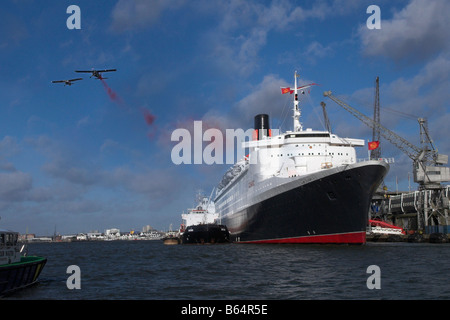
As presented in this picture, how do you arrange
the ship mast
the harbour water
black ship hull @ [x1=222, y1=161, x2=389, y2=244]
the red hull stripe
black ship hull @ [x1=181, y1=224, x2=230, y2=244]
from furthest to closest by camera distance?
1. black ship hull @ [x1=181, y1=224, x2=230, y2=244]
2. the ship mast
3. the red hull stripe
4. black ship hull @ [x1=222, y1=161, x2=389, y2=244]
5. the harbour water

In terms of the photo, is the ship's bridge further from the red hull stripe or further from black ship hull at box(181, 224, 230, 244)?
black ship hull at box(181, 224, 230, 244)

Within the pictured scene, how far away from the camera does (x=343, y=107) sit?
3873 inches

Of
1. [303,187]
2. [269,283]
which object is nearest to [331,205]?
[303,187]

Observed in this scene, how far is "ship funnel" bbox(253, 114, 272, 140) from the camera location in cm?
5897

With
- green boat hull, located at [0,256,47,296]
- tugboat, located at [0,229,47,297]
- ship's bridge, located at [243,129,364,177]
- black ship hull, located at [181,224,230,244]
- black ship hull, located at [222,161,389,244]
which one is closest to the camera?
green boat hull, located at [0,256,47,296]

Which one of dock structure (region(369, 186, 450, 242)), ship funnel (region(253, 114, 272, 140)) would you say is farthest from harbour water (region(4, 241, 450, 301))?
dock structure (region(369, 186, 450, 242))

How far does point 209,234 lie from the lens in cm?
7006

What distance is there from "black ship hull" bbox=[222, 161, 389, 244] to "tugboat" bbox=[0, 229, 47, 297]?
76.4 feet

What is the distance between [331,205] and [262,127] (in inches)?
949

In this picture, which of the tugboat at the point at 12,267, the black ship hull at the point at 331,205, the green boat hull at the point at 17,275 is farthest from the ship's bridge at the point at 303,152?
the tugboat at the point at 12,267

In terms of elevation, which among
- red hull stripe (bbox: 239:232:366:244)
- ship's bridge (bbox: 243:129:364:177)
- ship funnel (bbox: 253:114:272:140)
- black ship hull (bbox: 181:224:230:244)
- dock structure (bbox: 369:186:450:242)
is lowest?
black ship hull (bbox: 181:224:230:244)
